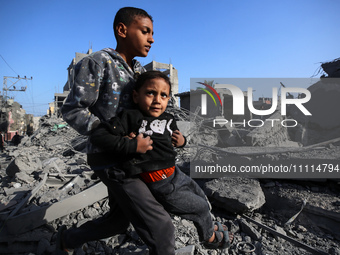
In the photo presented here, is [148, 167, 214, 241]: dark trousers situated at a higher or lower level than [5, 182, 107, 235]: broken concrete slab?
higher

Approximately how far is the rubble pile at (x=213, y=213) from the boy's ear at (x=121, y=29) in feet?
5.77

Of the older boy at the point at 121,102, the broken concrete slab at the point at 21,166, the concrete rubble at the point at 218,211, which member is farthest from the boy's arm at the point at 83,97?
the broken concrete slab at the point at 21,166

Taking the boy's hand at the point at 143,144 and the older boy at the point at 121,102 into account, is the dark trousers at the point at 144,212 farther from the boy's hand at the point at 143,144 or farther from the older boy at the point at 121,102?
the boy's hand at the point at 143,144

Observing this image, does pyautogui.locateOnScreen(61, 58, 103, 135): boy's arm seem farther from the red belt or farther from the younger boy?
the red belt

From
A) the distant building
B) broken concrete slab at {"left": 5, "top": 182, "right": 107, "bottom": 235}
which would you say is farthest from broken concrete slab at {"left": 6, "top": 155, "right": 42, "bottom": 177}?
the distant building

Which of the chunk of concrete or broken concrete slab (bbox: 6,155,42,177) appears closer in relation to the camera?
the chunk of concrete

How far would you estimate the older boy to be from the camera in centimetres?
125

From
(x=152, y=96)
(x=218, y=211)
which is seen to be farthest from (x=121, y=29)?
(x=218, y=211)

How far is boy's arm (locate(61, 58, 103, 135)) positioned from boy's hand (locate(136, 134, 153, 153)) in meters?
0.27

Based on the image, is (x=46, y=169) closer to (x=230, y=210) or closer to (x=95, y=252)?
(x=95, y=252)

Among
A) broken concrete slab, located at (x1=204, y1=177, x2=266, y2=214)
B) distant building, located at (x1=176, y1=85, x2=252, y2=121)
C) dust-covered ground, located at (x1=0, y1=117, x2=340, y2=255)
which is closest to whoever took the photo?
dust-covered ground, located at (x1=0, y1=117, x2=340, y2=255)

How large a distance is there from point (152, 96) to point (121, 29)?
20.3 inches

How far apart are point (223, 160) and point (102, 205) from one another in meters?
2.30

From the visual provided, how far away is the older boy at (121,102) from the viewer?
4.09 ft
